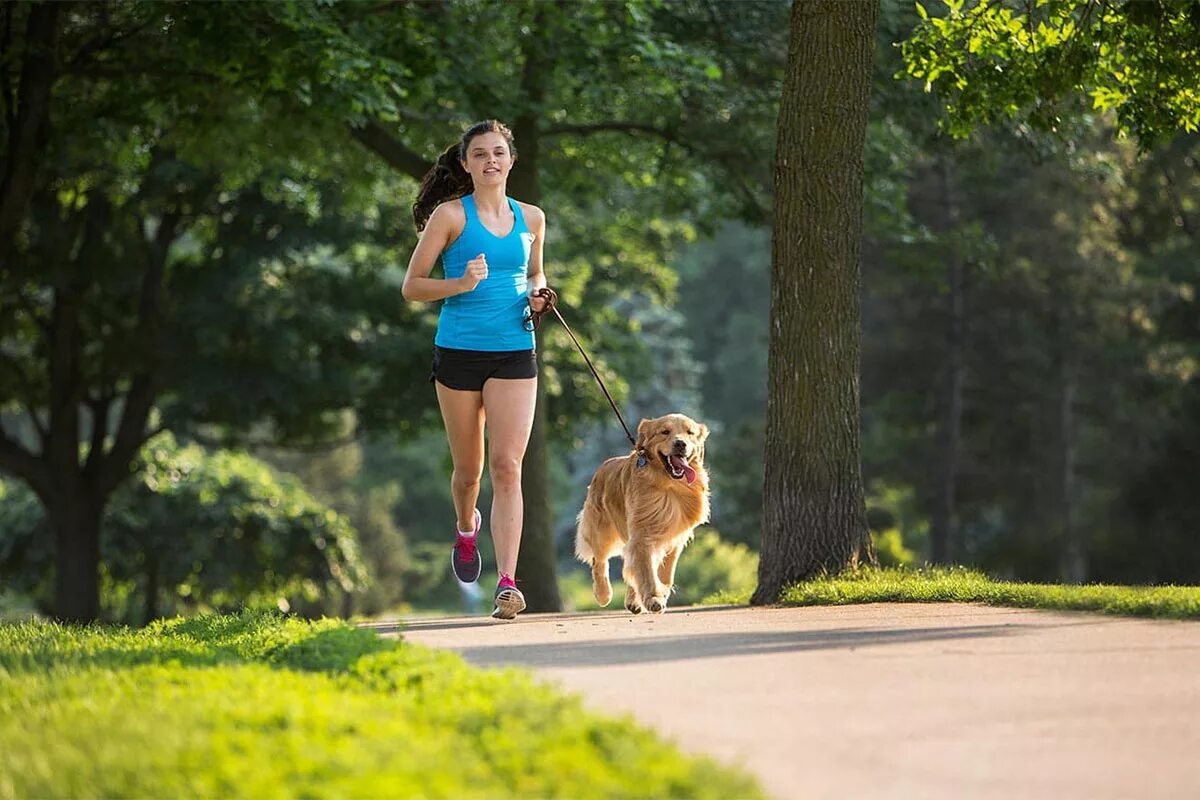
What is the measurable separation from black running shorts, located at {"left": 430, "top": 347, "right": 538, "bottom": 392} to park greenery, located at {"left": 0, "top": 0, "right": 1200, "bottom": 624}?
302cm

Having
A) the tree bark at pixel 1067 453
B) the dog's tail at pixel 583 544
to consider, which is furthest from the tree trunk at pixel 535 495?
the tree bark at pixel 1067 453

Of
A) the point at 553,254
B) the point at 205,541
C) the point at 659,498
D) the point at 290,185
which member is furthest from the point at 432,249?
the point at 205,541

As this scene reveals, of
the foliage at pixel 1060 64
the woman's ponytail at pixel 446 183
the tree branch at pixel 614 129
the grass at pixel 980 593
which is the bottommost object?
the grass at pixel 980 593

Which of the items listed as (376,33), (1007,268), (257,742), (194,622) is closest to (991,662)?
(257,742)

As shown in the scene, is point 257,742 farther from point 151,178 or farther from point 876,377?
point 876,377

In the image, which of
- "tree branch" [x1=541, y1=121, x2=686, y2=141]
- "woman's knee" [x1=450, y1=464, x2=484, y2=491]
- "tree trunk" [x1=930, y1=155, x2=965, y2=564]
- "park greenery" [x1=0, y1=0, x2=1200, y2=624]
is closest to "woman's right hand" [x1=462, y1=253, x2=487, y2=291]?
"woman's knee" [x1=450, y1=464, x2=484, y2=491]

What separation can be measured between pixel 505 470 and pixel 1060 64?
4.68 m

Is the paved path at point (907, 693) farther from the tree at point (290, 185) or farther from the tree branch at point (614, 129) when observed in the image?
the tree branch at point (614, 129)

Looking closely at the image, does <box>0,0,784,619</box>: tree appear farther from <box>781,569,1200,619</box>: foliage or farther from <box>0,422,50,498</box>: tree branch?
<box>781,569,1200,619</box>: foliage

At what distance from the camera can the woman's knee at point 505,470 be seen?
386 inches

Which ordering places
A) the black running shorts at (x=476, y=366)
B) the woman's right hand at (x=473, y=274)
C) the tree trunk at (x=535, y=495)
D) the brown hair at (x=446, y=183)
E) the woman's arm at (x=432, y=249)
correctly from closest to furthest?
the woman's right hand at (x=473, y=274) < the woman's arm at (x=432, y=249) < the black running shorts at (x=476, y=366) < the brown hair at (x=446, y=183) < the tree trunk at (x=535, y=495)

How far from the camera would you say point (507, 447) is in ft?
32.0

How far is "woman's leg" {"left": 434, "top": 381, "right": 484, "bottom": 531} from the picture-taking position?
9773 millimetres

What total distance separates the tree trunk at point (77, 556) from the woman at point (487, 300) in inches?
579
